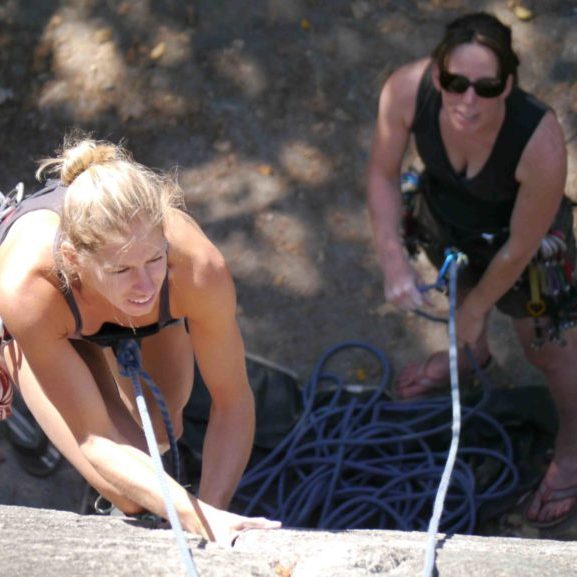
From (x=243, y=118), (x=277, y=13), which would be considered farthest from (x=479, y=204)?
(x=277, y=13)

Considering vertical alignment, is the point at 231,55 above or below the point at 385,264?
above

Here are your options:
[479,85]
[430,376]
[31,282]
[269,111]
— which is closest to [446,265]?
[479,85]

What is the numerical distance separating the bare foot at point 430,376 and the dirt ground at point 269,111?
130mm

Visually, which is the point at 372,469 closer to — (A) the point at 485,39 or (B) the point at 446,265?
(B) the point at 446,265

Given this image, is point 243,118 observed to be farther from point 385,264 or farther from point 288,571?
point 288,571

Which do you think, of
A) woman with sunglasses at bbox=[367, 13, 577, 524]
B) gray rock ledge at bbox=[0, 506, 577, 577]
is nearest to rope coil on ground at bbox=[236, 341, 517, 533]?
woman with sunglasses at bbox=[367, 13, 577, 524]

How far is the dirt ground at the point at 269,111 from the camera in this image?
3.84 meters

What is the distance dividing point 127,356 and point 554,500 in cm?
150

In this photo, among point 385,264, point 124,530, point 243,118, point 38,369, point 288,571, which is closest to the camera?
point 288,571

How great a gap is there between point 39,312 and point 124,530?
450 millimetres

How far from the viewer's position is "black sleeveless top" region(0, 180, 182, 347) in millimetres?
2189

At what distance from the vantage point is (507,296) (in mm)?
3002

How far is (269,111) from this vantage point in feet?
14.1

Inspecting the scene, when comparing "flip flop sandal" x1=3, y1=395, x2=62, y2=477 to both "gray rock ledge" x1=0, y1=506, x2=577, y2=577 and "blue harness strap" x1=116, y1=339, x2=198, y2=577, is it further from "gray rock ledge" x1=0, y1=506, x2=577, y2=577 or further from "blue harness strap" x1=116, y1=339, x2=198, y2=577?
"gray rock ledge" x1=0, y1=506, x2=577, y2=577
